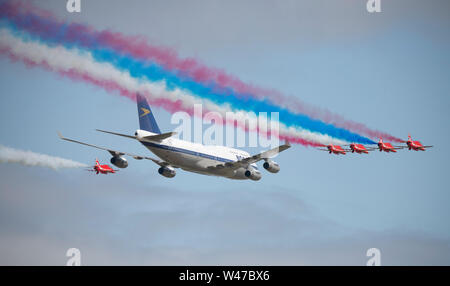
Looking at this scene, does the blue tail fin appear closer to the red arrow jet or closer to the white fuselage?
the white fuselage

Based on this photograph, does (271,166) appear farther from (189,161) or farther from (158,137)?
(158,137)

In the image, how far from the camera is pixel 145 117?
107 metres

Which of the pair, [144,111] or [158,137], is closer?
[158,137]

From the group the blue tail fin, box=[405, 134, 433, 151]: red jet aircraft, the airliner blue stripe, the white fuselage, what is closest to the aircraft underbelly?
the white fuselage

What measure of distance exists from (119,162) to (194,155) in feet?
22.4

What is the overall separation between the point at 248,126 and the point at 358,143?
10004 mm

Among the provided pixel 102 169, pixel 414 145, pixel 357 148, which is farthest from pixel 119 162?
pixel 414 145

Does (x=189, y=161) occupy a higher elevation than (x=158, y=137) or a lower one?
lower

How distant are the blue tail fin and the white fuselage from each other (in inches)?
30.2
